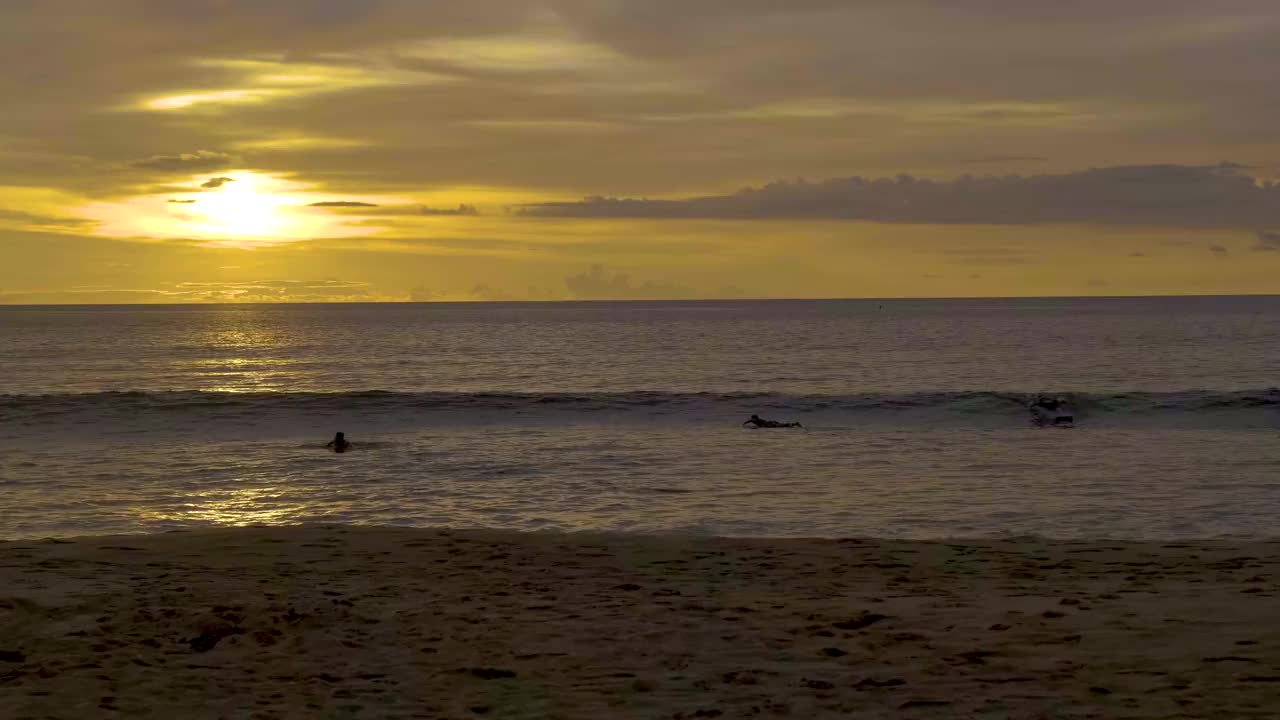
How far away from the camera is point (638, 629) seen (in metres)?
10.9

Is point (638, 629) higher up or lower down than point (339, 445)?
higher up

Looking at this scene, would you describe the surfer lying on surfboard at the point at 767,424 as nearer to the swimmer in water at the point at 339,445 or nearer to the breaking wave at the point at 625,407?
the breaking wave at the point at 625,407

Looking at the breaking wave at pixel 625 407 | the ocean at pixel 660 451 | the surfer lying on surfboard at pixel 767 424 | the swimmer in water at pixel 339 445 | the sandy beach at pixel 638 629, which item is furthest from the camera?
the breaking wave at pixel 625 407

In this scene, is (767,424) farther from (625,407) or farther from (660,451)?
(625,407)

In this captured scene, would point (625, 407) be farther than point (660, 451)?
Yes

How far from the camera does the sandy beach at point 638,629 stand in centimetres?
871

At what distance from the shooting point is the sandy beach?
8711mm

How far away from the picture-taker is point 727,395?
4712cm

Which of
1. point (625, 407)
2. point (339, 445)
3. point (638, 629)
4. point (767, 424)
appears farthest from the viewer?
point (625, 407)

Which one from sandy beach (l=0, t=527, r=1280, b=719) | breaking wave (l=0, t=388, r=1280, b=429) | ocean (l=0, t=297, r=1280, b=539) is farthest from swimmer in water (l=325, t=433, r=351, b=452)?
sandy beach (l=0, t=527, r=1280, b=719)

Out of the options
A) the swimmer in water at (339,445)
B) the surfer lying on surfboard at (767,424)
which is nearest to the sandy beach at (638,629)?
the swimmer in water at (339,445)

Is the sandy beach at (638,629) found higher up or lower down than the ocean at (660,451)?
higher up

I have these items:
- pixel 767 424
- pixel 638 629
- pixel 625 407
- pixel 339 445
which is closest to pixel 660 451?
pixel 767 424

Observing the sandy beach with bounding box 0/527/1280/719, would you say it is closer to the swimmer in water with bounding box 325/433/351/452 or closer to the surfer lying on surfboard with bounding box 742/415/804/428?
the swimmer in water with bounding box 325/433/351/452
